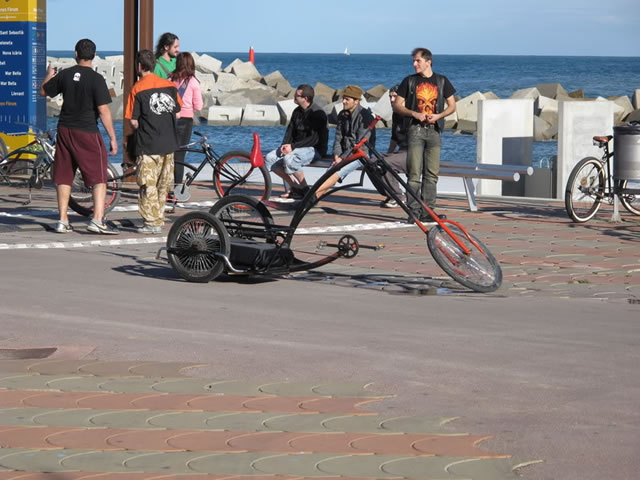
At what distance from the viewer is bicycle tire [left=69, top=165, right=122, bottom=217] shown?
13.5 meters

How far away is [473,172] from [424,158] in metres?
1.22

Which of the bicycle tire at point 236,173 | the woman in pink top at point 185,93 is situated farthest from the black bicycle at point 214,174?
the woman in pink top at point 185,93

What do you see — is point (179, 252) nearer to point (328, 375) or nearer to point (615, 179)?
point (328, 375)

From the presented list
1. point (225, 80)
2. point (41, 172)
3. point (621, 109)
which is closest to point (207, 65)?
point (225, 80)

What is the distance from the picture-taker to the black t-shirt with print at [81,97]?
12.1 m

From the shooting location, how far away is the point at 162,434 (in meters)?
4.99

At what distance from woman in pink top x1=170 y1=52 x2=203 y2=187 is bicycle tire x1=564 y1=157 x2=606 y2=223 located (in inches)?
167

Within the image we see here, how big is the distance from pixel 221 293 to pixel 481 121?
29.6 ft

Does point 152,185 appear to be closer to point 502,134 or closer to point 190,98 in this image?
point 190,98

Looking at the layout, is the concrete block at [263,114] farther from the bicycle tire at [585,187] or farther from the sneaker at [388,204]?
the bicycle tire at [585,187]

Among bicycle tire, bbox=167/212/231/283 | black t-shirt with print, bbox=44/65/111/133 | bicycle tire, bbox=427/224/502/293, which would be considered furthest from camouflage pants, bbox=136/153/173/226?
bicycle tire, bbox=427/224/502/293

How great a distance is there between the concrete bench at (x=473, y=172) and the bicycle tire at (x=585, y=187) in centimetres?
93

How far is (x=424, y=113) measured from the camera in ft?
44.3

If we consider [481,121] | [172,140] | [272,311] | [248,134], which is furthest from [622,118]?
[272,311]
